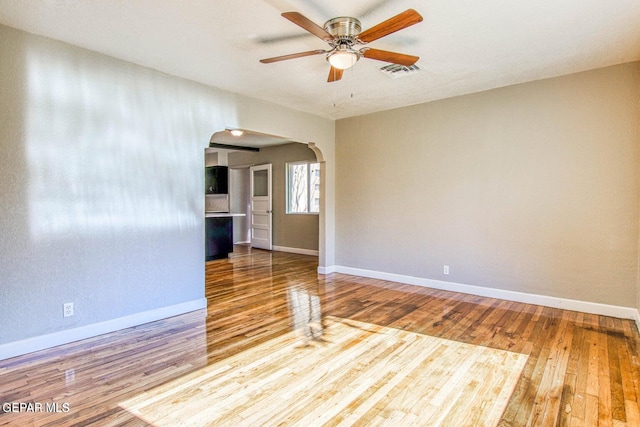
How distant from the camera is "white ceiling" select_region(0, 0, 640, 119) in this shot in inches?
96.5

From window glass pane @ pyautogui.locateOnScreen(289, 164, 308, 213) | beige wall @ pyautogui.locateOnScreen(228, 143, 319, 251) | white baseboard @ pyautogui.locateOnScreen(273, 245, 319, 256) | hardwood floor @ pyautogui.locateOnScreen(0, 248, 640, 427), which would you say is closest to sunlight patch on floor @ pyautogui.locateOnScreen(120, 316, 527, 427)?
hardwood floor @ pyautogui.locateOnScreen(0, 248, 640, 427)

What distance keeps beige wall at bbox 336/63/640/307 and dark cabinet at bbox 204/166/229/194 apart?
4761mm

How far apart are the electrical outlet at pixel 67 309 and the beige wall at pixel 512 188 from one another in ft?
12.6

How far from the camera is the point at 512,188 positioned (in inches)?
164

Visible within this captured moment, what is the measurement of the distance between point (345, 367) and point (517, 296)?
274 cm

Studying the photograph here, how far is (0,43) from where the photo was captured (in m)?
2.64

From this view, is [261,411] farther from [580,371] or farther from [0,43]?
[0,43]

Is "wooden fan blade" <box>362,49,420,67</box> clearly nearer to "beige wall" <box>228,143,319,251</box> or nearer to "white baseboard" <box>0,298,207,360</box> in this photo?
"white baseboard" <box>0,298,207,360</box>

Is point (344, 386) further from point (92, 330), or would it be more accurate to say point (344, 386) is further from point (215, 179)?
point (215, 179)

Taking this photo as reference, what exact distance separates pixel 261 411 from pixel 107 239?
7.36 feet

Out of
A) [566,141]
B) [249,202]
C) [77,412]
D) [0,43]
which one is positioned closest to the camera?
[77,412]

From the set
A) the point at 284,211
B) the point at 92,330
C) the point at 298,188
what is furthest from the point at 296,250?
the point at 92,330

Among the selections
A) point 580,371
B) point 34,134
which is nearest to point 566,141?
point 580,371

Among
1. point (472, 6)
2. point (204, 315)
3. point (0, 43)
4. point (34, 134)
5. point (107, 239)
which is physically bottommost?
point (204, 315)
